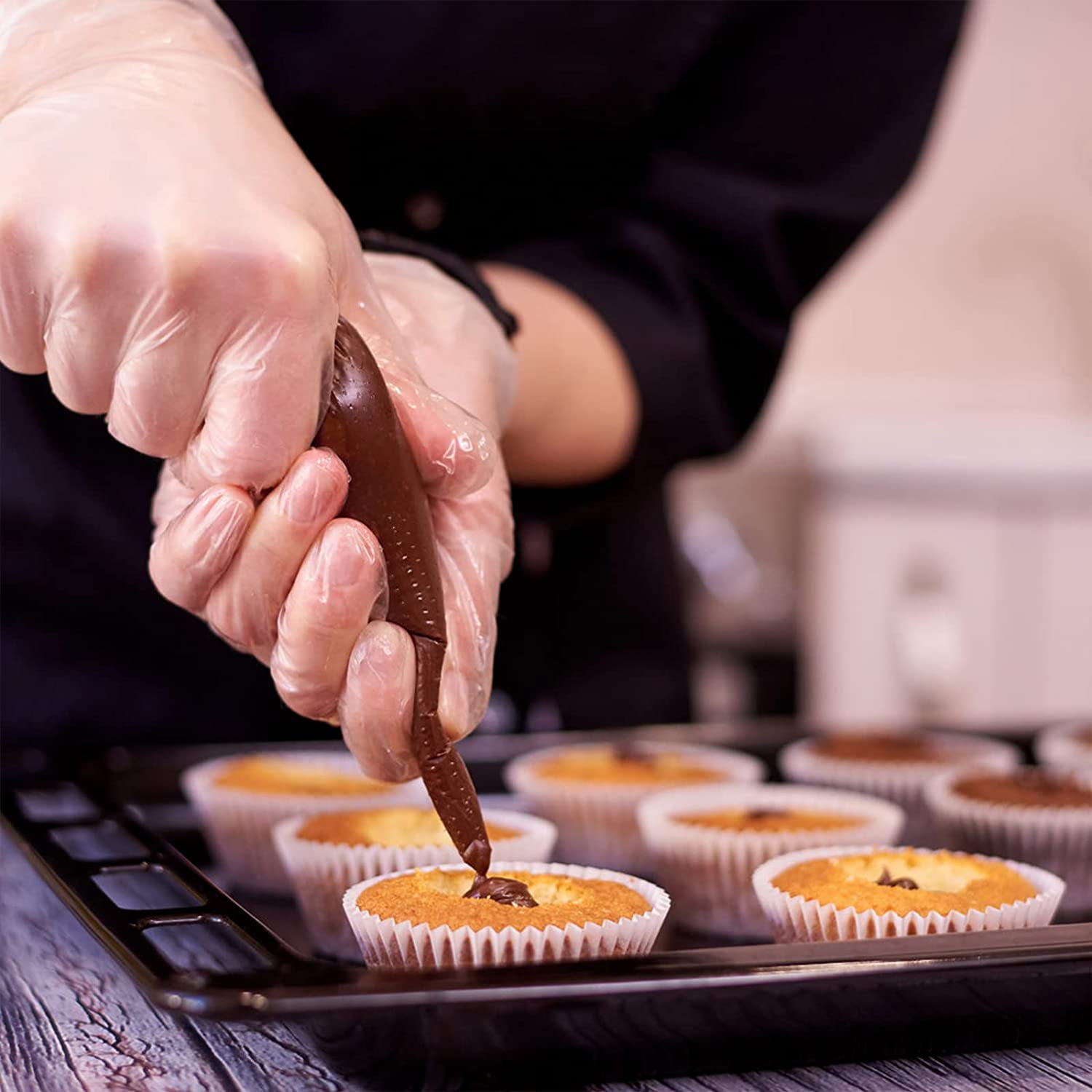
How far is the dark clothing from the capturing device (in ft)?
4.91

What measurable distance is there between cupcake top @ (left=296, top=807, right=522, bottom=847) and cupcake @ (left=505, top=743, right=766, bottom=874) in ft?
0.72

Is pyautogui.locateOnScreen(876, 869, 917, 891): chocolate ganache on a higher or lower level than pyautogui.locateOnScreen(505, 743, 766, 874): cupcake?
higher

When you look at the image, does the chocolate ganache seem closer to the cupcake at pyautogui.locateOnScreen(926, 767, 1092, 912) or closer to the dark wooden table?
the dark wooden table

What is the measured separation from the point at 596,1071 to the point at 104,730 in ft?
3.25

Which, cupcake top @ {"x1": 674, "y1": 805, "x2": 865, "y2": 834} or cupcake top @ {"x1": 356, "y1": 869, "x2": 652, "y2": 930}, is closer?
cupcake top @ {"x1": 356, "y1": 869, "x2": 652, "y2": 930}

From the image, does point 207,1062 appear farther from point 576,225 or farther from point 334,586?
point 576,225

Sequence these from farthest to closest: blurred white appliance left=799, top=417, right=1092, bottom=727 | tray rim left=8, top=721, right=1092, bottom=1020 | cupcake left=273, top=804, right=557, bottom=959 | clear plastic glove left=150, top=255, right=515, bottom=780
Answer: blurred white appliance left=799, top=417, right=1092, bottom=727 → cupcake left=273, top=804, right=557, bottom=959 → clear plastic glove left=150, top=255, right=515, bottom=780 → tray rim left=8, top=721, right=1092, bottom=1020

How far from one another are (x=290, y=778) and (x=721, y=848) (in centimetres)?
46

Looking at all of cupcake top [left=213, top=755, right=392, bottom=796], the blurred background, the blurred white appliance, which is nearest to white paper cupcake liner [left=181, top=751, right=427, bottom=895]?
cupcake top [left=213, top=755, right=392, bottom=796]

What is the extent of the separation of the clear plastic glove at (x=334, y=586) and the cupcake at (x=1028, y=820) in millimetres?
601

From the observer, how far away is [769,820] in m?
1.29

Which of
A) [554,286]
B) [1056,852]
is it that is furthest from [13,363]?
[1056,852]

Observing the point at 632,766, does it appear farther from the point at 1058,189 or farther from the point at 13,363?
the point at 1058,189

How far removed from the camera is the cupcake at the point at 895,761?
1.55m
